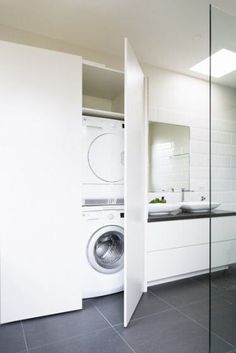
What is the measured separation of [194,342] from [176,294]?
72 cm

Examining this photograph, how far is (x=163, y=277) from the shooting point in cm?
247

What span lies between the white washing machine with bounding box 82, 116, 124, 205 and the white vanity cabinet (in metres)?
0.55

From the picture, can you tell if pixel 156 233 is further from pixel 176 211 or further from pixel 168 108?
pixel 168 108

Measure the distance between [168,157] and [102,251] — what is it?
153 cm

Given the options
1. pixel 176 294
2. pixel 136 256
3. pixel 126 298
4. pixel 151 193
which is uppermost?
pixel 151 193

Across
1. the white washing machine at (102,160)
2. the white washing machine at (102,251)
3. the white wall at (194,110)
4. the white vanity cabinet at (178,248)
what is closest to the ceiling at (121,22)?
the white wall at (194,110)

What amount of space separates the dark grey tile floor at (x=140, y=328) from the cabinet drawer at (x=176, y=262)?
10.5 inches

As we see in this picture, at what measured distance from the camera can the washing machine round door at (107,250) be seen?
7.11ft

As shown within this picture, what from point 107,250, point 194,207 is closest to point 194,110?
point 194,207

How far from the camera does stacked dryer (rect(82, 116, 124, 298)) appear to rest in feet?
7.11

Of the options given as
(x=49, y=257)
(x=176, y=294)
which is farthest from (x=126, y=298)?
(x=176, y=294)

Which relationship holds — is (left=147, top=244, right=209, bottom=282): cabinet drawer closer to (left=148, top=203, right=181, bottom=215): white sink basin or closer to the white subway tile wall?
(left=148, top=203, right=181, bottom=215): white sink basin

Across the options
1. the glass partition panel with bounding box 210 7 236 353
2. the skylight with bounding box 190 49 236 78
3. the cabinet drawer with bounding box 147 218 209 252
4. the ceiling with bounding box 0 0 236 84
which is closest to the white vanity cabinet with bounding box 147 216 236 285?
the cabinet drawer with bounding box 147 218 209 252

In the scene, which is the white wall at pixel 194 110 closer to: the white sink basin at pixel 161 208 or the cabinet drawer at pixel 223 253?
the cabinet drawer at pixel 223 253
